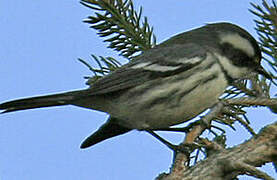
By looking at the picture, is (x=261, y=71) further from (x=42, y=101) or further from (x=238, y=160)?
(x=238, y=160)

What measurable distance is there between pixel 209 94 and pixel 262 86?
270mm

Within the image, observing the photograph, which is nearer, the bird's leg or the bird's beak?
the bird's leg

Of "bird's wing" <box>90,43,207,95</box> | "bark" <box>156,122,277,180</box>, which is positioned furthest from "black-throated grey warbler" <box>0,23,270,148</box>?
"bark" <box>156,122,277,180</box>

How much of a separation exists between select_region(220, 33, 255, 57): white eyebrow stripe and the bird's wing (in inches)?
7.0

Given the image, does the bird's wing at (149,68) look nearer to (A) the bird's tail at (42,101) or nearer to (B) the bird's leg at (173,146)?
(A) the bird's tail at (42,101)

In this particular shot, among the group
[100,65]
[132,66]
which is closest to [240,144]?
[100,65]

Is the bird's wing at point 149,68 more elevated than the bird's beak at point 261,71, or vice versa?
the bird's wing at point 149,68

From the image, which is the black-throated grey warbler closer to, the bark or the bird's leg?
the bird's leg

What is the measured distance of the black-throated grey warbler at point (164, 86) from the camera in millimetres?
2236

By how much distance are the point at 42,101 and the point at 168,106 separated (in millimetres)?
608

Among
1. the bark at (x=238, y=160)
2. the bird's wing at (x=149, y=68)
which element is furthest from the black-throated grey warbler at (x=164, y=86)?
the bark at (x=238, y=160)

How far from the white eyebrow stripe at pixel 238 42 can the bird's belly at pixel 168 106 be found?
347mm

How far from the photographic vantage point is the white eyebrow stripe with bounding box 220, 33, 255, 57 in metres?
2.56

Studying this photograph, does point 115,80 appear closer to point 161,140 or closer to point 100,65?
point 100,65
